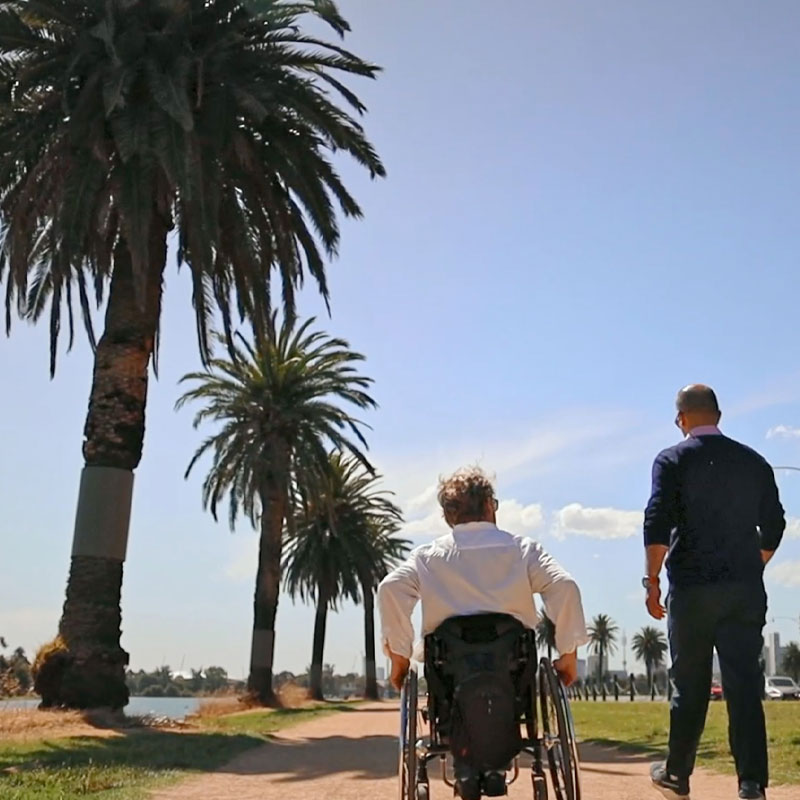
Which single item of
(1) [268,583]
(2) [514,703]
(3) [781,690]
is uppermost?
(1) [268,583]

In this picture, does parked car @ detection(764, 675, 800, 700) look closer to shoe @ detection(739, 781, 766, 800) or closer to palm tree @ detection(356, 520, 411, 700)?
palm tree @ detection(356, 520, 411, 700)

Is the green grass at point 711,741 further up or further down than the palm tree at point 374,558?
further down

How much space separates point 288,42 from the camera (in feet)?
57.7

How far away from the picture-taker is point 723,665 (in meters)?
4.58

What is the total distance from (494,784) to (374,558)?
3842 centimetres

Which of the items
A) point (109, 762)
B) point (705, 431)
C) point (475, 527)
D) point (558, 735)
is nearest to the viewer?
point (558, 735)

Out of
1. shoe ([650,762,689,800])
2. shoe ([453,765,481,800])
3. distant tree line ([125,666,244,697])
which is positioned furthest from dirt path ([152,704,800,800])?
distant tree line ([125,666,244,697])

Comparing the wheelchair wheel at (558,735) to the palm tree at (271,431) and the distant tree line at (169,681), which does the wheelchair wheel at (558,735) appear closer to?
the palm tree at (271,431)

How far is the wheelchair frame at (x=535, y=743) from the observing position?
3.96m

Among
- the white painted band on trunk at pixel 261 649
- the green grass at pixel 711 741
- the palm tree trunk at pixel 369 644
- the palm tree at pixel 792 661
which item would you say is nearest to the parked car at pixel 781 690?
the palm tree trunk at pixel 369 644

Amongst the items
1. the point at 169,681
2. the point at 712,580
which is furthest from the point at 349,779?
the point at 169,681

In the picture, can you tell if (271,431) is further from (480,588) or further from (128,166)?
(480,588)

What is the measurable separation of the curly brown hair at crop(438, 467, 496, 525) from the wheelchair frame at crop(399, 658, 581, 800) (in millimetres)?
629

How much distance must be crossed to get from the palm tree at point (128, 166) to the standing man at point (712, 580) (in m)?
11.9
